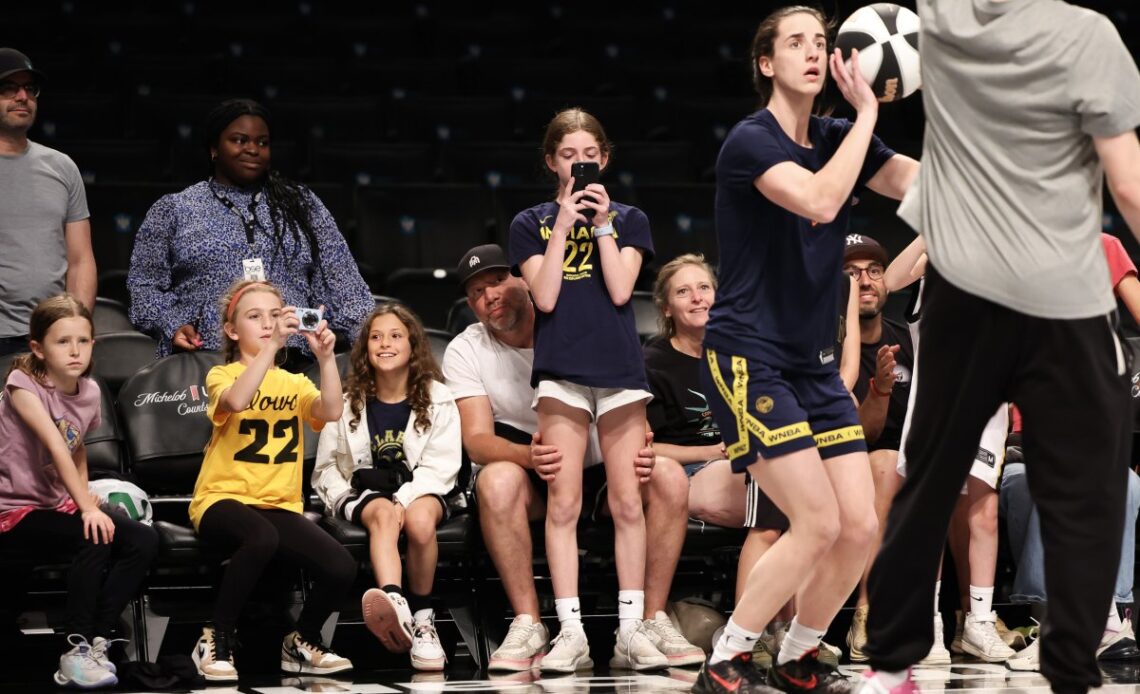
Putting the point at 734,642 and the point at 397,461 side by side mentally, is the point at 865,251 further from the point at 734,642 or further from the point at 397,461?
the point at 734,642

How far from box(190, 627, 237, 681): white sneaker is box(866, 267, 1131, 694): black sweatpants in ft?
7.34

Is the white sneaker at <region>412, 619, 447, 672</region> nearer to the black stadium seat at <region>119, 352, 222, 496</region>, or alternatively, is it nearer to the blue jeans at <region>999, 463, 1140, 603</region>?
the black stadium seat at <region>119, 352, 222, 496</region>

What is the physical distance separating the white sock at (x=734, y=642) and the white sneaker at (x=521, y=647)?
104 centimetres

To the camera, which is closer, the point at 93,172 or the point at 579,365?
the point at 579,365

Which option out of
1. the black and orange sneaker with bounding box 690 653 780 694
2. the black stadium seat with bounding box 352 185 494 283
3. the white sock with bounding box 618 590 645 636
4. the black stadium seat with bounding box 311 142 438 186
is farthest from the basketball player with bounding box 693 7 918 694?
the black stadium seat with bounding box 311 142 438 186

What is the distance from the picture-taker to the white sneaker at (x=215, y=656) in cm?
423

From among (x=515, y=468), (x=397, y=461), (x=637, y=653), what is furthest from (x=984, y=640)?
(x=397, y=461)

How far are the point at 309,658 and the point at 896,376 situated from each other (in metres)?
2.32

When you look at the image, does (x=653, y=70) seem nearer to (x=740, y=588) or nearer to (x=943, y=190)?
(x=740, y=588)

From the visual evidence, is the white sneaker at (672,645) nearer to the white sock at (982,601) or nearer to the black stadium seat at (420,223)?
the white sock at (982,601)

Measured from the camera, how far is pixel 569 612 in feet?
14.6

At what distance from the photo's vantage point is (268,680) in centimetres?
432

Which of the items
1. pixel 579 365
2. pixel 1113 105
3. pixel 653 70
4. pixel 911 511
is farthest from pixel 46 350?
pixel 653 70

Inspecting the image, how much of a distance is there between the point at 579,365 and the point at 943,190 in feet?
6.07
